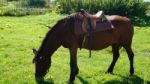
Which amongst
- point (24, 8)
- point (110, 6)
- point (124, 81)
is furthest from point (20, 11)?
point (124, 81)

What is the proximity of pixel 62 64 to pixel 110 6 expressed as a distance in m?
12.3

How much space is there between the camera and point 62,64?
10.4 metres

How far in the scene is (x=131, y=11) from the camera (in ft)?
72.9

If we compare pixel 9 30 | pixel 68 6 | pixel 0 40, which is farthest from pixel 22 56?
pixel 68 6

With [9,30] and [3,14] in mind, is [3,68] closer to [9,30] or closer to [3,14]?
[9,30]

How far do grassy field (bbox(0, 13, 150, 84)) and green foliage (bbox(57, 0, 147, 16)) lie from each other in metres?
6.09

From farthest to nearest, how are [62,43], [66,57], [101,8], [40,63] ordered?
[101,8] < [66,57] < [62,43] < [40,63]

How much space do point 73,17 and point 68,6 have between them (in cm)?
1481

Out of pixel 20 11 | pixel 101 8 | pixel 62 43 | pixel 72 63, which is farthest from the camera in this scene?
pixel 20 11

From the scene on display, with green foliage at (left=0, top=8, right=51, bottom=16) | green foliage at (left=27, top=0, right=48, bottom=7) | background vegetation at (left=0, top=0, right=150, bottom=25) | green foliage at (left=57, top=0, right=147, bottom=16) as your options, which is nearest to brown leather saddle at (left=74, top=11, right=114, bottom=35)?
background vegetation at (left=0, top=0, right=150, bottom=25)

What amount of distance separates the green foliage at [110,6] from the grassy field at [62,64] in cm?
609

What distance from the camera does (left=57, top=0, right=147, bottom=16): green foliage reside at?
72.2 feet

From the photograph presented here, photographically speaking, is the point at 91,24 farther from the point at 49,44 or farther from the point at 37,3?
the point at 37,3

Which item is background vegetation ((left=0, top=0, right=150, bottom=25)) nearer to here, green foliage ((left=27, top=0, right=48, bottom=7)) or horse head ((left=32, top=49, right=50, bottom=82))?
green foliage ((left=27, top=0, right=48, bottom=7))
